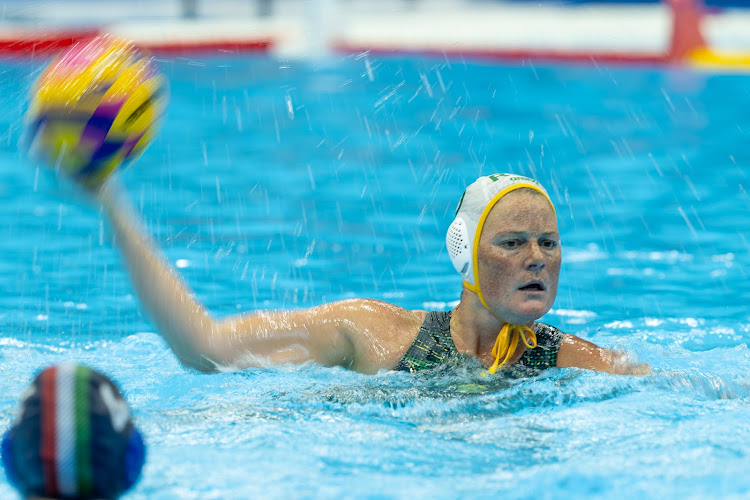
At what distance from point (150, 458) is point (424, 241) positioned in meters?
3.54

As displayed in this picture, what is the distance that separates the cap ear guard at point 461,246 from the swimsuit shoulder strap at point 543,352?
0.37 meters

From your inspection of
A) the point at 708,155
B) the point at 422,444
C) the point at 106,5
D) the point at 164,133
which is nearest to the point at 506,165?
the point at 708,155

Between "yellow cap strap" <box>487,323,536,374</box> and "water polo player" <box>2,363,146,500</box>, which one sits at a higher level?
"yellow cap strap" <box>487,323,536,374</box>

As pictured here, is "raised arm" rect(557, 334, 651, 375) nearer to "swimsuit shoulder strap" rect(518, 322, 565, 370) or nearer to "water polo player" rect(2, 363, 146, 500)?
"swimsuit shoulder strap" rect(518, 322, 565, 370)

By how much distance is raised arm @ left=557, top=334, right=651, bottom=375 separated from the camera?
12.5ft

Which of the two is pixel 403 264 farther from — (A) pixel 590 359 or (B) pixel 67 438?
(B) pixel 67 438

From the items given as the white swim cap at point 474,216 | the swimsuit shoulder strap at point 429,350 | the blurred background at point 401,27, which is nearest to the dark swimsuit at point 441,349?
the swimsuit shoulder strap at point 429,350

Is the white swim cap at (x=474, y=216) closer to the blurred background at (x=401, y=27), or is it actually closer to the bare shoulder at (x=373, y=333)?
the bare shoulder at (x=373, y=333)

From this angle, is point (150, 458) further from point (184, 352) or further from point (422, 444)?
point (422, 444)

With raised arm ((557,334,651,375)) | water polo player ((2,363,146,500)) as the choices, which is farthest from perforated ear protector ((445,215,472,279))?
water polo player ((2,363,146,500))

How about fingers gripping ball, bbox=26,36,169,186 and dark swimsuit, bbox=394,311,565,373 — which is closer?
fingers gripping ball, bbox=26,36,169,186

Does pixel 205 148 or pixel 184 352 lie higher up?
pixel 205 148

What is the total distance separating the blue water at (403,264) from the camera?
3312mm

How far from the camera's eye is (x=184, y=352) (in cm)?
348
